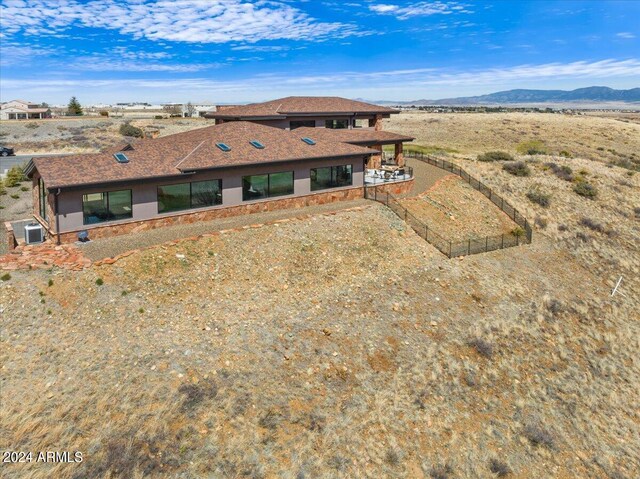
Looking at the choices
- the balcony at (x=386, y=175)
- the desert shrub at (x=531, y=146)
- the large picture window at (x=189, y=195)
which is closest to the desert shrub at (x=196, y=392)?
the large picture window at (x=189, y=195)

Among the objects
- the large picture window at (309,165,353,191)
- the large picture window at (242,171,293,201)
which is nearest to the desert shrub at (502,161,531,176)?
the large picture window at (309,165,353,191)

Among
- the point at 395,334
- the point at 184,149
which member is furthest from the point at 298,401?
the point at 184,149

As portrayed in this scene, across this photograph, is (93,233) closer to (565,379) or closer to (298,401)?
(298,401)

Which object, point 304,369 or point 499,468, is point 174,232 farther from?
point 499,468

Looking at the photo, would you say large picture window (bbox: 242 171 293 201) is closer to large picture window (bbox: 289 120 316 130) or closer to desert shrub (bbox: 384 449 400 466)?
large picture window (bbox: 289 120 316 130)

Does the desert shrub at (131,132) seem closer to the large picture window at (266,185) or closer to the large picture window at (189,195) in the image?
the large picture window at (266,185)

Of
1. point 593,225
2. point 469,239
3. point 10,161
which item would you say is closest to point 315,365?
point 469,239
